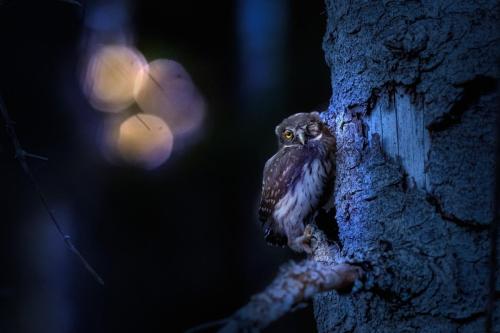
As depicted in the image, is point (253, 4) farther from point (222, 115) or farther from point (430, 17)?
point (430, 17)

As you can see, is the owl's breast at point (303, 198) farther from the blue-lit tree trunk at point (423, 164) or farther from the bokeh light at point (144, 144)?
the bokeh light at point (144, 144)

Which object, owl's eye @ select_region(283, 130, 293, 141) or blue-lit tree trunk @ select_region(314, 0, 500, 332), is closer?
blue-lit tree trunk @ select_region(314, 0, 500, 332)

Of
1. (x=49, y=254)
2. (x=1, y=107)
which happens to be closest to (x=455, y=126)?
(x=1, y=107)

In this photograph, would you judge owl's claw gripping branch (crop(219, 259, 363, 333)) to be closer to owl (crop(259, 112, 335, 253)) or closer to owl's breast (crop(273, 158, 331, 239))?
owl (crop(259, 112, 335, 253))

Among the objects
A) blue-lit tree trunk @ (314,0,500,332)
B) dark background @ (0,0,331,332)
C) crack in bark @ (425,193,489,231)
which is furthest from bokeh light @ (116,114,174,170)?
crack in bark @ (425,193,489,231)

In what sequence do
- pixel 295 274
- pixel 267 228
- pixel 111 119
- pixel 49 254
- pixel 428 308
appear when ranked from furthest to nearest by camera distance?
pixel 111 119 < pixel 49 254 < pixel 267 228 < pixel 428 308 < pixel 295 274

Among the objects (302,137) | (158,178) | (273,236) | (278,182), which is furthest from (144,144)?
(302,137)

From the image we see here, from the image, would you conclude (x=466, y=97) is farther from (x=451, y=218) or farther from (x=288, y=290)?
(x=288, y=290)
